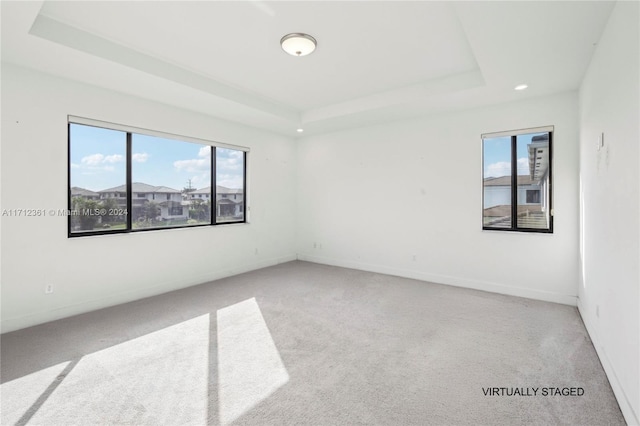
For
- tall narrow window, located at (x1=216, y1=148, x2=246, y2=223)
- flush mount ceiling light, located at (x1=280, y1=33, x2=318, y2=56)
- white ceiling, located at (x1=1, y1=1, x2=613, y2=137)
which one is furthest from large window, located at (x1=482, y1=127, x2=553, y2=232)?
tall narrow window, located at (x1=216, y1=148, x2=246, y2=223)

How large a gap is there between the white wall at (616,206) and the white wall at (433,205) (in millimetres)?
893

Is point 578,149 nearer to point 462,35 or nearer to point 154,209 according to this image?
point 462,35

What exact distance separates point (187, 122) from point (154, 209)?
4.36 feet

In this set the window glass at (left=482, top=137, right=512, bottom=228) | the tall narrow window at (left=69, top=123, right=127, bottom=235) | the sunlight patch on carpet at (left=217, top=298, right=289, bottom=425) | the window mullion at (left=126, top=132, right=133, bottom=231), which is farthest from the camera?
the window glass at (left=482, top=137, right=512, bottom=228)

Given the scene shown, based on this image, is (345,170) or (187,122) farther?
(345,170)

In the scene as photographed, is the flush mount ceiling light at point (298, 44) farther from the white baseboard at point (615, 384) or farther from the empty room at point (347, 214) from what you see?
the white baseboard at point (615, 384)

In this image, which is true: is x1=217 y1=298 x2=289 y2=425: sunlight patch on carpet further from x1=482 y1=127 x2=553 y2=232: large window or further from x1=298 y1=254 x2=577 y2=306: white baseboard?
x1=482 y1=127 x2=553 y2=232: large window

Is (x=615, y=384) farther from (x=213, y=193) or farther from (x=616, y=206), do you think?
(x=213, y=193)

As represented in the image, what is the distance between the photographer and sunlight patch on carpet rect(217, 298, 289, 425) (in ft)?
6.49

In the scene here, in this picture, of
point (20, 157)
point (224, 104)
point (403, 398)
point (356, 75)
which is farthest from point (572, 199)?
point (20, 157)

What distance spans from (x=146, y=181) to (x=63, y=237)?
46.4 inches

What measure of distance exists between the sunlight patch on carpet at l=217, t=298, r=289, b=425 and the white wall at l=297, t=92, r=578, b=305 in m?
2.74

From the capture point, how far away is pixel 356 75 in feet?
12.1

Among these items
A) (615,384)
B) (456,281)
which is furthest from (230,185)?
(615,384)
